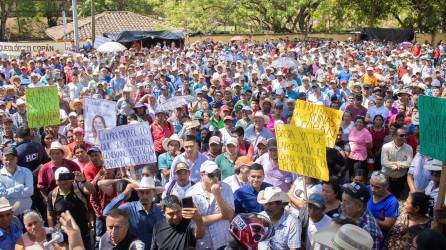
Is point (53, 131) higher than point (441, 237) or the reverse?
the reverse

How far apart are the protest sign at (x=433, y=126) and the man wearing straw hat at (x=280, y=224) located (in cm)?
151

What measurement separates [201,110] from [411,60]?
11.1 m

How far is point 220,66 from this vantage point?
15758mm

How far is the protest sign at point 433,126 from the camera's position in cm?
503

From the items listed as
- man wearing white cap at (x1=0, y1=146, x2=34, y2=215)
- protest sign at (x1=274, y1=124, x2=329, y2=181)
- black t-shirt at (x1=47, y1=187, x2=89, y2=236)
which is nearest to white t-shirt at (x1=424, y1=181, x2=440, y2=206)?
protest sign at (x1=274, y1=124, x2=329, y2=181)

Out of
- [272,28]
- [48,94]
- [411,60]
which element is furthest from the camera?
[272,28]

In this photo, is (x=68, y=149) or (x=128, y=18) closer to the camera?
(x=68, y=149)

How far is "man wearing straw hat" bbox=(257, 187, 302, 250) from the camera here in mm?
4363

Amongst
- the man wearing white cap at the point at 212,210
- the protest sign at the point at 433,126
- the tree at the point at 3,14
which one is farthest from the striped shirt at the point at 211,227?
the tree at the point at 3,14

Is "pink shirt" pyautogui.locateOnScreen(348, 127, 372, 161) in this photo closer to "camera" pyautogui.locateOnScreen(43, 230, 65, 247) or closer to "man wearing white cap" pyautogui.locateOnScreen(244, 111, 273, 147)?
"man wearing white cap" pyautogui.locateOnScreen(244, 111, 273, 147)

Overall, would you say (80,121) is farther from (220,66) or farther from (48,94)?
(220,66)

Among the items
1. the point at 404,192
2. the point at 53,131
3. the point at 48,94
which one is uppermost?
the point at 48,94

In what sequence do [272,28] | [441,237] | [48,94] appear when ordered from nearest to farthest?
[441,237] < [48,94] < [272,28]

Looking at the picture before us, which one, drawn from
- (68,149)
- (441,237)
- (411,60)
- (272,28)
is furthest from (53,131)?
(272,28)
